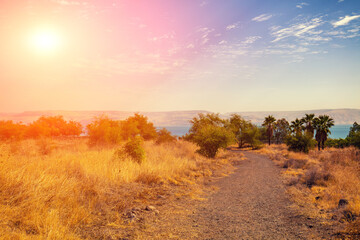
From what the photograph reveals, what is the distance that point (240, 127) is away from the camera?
191 feet

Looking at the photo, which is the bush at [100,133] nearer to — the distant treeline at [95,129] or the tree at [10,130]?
the distant treeline at [95,129]

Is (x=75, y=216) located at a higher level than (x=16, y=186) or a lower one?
lower

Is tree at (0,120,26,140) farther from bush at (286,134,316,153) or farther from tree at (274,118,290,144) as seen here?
tree at (274,118,290,144)

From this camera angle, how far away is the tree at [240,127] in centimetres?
5625

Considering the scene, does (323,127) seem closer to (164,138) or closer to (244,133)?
(244,133)

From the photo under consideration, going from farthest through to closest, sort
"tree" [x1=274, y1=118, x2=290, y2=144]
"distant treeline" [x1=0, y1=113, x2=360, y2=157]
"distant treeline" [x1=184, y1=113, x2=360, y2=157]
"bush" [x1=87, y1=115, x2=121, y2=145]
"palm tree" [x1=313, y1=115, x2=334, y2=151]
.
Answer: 1. "tree" [x1=274, y1=118, x2=290, y2=144]
2. "palm tree" [x1=313, y1=115, x2=334, y2=151]
3. "distant treeline" [x1=184, y1=113, x2=360, y2=157]
4. "distant treeline" [x1=0, y1=113, x2=360, y2=157]
5. "bush" [x1=87, y1=115, x2=121, y2=145]

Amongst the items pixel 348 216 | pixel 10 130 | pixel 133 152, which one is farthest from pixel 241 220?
pixel 10 130

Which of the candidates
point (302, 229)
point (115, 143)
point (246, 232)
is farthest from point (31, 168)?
point (115, 143)

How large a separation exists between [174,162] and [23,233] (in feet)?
37.4

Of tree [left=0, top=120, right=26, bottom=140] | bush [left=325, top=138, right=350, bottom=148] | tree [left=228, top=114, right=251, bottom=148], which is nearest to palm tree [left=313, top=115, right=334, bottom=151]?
bush [left=325, top=138, right=350, bottom=148]

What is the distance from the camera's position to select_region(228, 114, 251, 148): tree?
5625cm

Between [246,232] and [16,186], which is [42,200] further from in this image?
[246,232]

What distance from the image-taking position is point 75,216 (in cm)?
566

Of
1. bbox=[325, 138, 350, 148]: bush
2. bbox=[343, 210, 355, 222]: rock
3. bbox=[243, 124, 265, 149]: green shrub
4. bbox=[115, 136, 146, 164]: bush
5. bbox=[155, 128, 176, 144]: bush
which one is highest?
bbox=[115, 136, 146, 164]: bush
